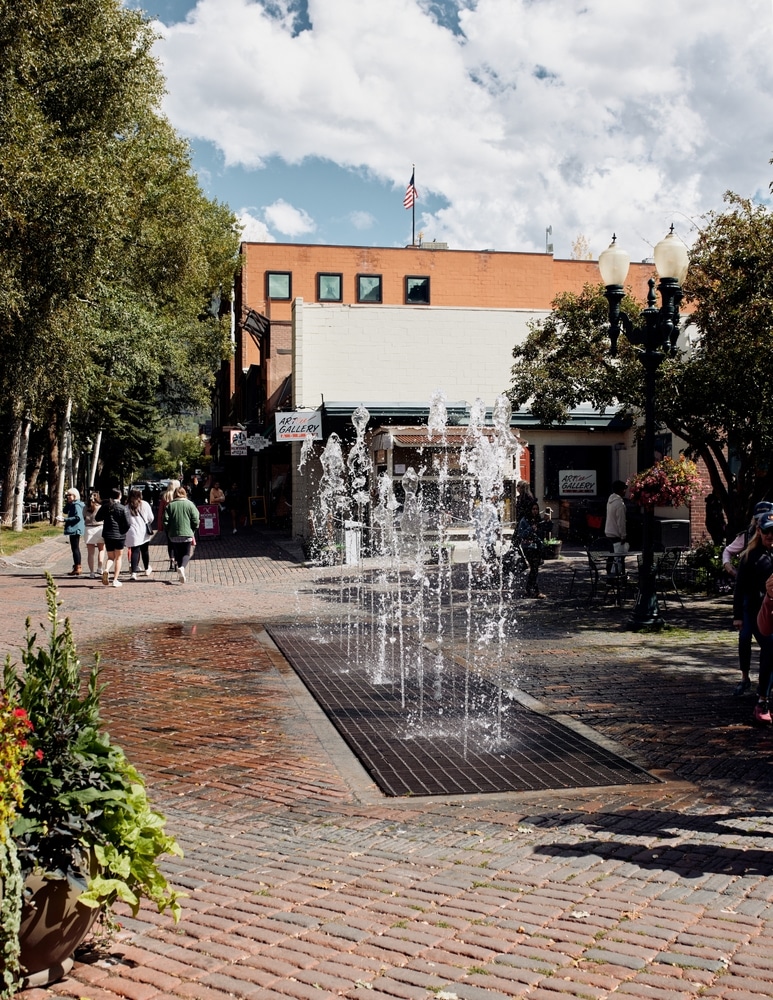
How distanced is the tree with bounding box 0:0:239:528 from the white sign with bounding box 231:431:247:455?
616 centimetres

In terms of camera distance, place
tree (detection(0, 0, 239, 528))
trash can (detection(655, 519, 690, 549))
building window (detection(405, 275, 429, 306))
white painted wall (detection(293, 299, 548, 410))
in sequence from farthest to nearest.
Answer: building window (detection(405, 275, 429, 306)) < white painted wall (detection(293, 299, 548, 410)) < trash can (detection(655, 519, 690, 549)) < tree (detection(0, 0, 239, 528))

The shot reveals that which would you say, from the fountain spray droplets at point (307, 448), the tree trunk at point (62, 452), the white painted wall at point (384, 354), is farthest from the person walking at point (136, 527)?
the tree trunk at point (62, 452)

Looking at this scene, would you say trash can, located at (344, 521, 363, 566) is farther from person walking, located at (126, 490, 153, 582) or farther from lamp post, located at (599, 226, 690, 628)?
lamp post, located at (599, 226, 690, 628)

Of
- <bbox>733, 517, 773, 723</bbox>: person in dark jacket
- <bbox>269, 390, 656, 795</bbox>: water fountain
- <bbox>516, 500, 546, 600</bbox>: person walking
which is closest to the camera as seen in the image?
<bbox>269, 390, 656, 795</bbox>: water fountain

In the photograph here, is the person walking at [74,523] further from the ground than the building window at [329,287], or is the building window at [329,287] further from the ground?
the building window at [329,287]

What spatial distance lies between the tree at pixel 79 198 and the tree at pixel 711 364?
9.69 metres

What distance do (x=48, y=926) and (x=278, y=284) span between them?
4453 centimetres

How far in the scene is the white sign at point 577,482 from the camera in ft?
93.1

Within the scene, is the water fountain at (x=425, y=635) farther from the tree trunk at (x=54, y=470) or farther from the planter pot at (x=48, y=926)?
the tree trunk at (x=54, y=470)

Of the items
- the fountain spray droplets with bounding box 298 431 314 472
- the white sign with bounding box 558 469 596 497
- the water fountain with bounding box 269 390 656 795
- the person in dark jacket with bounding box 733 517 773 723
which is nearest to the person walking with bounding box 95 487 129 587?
the water fountain with bounding box 269 390 656 795

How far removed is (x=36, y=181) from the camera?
19281mm

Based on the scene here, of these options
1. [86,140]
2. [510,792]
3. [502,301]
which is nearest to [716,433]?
[510,792]

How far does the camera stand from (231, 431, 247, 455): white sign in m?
36.0

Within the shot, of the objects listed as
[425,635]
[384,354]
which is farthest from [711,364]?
[384,354]
